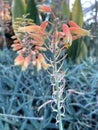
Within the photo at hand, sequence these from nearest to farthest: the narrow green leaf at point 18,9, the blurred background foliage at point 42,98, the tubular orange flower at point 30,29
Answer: the tubular orange flower at point 30,29, the blurred background foliage at point 42,98, the narrow green leaf at point 18,9

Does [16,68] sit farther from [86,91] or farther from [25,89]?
[86,91]

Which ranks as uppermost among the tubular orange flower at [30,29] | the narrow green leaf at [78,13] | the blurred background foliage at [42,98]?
the tubular orange flower at [30,29]

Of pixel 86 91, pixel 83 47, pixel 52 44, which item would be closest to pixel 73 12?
pixel 83 47

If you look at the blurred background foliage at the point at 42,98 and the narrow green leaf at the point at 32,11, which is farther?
the narrow green leaf at the point at 32,11

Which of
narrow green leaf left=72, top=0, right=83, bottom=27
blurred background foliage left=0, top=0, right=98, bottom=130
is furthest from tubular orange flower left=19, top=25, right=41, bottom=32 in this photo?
narrow green leaf left=72, top=0, right=83, bottom=27

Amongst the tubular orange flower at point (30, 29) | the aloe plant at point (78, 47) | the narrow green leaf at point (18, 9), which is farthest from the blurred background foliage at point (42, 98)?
the tubular orange flower at point (30, 29)

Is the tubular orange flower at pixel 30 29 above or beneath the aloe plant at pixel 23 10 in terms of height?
above

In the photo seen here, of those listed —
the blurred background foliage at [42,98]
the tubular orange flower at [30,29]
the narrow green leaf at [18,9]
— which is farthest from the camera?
the narrow green leaf at [18,9]

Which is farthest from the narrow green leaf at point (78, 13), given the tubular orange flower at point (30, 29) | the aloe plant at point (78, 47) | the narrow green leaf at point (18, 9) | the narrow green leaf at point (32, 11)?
the tubular orange flower at point (30, 29)

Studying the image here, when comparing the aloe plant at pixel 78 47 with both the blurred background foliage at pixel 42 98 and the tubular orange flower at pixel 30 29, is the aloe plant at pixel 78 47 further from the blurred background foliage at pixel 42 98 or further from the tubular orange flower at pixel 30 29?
the tubular orange flower at pixel 30 29

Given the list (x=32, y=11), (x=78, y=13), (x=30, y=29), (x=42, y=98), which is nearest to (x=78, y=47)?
(x=78, y=13)

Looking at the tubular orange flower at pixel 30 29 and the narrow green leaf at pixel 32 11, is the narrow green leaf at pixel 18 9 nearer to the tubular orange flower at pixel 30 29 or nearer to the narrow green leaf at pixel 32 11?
the narrow green leaf at pixel 32 11
